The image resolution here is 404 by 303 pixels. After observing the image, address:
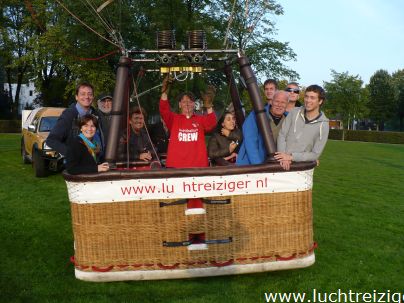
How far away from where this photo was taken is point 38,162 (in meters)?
10.9

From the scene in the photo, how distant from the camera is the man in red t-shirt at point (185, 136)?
15.0ft

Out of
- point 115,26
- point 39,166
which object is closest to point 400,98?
point 115,26

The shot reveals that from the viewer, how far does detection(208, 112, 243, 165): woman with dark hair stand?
5379mm

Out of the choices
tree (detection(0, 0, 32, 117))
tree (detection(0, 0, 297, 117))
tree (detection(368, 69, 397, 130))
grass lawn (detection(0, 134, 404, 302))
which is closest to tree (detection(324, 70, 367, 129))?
tree (detection(368, 69, 397, 130))

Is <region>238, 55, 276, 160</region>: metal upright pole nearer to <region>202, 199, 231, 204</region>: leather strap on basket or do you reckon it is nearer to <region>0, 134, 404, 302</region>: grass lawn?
<region>202, 199, 231, 204</region>: leather strap on basket

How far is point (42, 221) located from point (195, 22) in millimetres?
18612

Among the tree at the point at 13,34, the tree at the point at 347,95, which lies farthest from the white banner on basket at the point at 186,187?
the tree at the point at 347,95

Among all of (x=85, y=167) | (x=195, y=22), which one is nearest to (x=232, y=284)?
(x=85, y=167)

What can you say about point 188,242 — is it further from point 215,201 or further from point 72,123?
point 72,123

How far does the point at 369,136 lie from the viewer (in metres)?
41.0

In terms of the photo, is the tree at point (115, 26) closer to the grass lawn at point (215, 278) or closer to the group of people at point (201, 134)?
the grass lawn at point (215, 278)

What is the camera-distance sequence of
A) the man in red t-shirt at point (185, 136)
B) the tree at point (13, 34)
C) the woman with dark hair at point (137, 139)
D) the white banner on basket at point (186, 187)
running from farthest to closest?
the tree at point (13, 34) < the woman with dark hair at point (137, 139) < the man in red t-shirt at point (185, 136) < the white banner on basket at point (186, 187)

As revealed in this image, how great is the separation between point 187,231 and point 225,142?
5.94 feet

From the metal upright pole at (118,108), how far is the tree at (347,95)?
45322 millimetres
